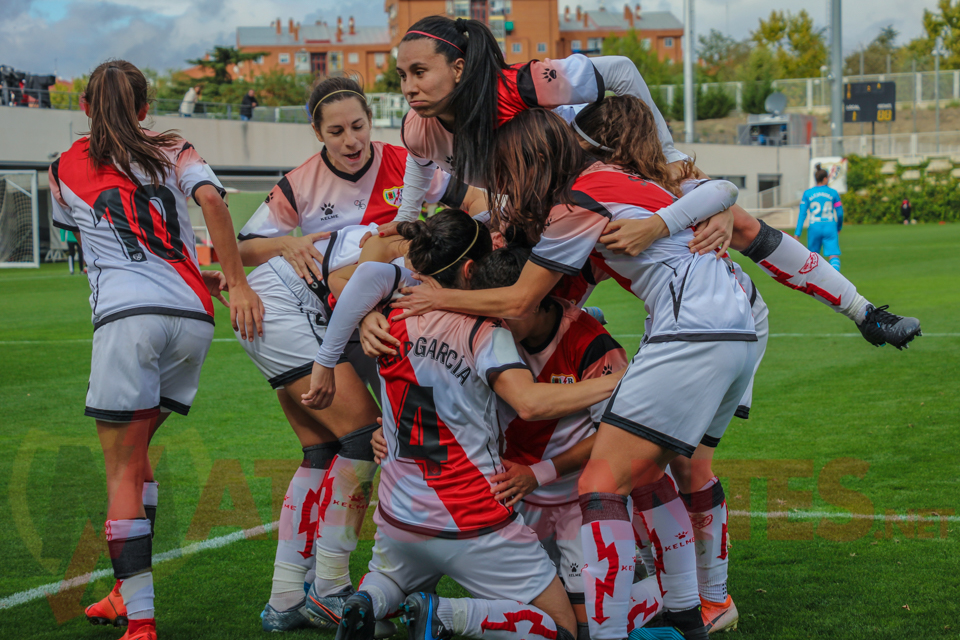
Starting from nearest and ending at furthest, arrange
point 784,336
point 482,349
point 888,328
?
point 482,349 < point 888,328 < point 784,336

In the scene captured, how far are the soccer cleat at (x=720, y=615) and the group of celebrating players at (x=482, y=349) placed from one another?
0.6 inches

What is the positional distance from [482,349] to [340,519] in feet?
3.61

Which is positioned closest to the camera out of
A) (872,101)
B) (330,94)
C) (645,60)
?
(330,94)

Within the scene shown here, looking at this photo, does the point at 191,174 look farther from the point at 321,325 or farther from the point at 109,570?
the point at 109,570

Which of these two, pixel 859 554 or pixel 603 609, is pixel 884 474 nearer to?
pixel 859 554

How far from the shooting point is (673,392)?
2775mm

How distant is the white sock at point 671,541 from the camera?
3146mm

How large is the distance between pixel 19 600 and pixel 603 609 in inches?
103

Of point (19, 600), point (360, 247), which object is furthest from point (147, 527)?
point (360, 247)

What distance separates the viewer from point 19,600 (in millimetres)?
3852

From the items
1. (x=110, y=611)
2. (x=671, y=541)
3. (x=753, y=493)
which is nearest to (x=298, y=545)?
(x=110, y=611)

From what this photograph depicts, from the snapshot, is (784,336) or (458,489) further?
(784,336)

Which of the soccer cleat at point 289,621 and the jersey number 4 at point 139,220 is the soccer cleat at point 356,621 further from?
the jersey number 4 at point 139,220

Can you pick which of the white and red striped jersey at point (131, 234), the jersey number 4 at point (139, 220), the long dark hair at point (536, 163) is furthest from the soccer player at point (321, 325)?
the long dark hair at point (536, 163)
